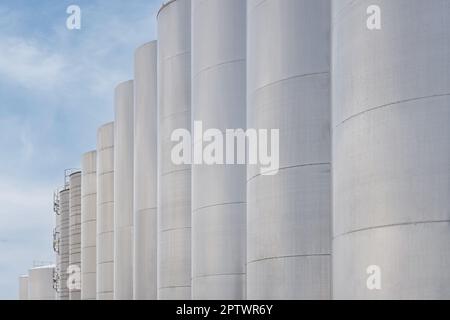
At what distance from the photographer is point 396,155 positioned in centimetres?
1312

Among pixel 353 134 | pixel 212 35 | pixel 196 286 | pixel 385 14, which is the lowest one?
pixel 196 286

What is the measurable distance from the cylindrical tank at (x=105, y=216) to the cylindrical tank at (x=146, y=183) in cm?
963

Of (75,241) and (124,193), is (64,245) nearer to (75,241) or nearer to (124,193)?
(75,241)

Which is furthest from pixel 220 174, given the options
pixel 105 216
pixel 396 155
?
pixel 105 216

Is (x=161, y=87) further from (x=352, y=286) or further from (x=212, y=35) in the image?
(x=352, y=286)

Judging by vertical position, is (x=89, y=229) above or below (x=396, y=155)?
below

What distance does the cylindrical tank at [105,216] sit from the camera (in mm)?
42531

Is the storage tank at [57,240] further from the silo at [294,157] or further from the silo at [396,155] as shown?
the silo at [396,155]

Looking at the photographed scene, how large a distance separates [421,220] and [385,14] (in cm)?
322

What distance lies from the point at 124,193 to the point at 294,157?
21.2 meters

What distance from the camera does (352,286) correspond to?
1404 cm

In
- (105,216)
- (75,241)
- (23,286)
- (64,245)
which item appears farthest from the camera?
(23,286)

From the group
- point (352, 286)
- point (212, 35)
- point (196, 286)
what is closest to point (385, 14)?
point (352, 286)
